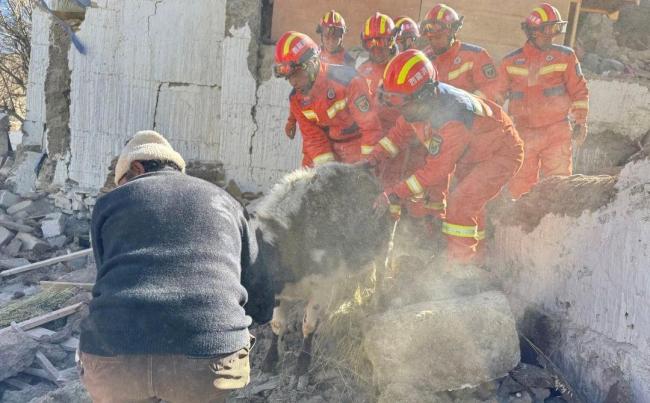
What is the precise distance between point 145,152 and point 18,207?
6.07 meters

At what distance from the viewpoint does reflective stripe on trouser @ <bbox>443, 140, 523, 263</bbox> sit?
433cm

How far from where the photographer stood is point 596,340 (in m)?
3.56

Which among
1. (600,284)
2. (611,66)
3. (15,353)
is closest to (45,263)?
(15,353)

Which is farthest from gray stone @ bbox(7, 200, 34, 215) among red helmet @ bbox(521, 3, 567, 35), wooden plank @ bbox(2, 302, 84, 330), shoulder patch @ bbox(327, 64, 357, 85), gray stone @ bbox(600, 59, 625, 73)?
gray stone @ bbox(600, 59, 625, 73)

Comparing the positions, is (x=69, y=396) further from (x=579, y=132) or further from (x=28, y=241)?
(x=579, y=132)

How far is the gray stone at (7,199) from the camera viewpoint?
7.87 m

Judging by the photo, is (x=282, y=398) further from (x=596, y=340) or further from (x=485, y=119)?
(x=485, y=119)

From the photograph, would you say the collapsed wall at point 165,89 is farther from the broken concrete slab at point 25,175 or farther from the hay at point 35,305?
the hay at point 35,305

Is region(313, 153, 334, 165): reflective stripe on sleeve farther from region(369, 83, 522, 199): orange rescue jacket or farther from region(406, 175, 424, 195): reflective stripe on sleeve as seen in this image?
region(406, 175, 424, 195): reflective stripe on sleeve

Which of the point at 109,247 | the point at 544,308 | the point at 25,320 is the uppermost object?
the point at 109,247

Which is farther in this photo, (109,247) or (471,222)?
(471,222)

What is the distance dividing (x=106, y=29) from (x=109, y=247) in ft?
19.1

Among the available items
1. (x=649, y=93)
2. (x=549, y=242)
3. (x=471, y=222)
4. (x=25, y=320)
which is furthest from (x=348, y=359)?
(x=649, y=93)

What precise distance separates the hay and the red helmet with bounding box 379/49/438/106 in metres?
3.70
